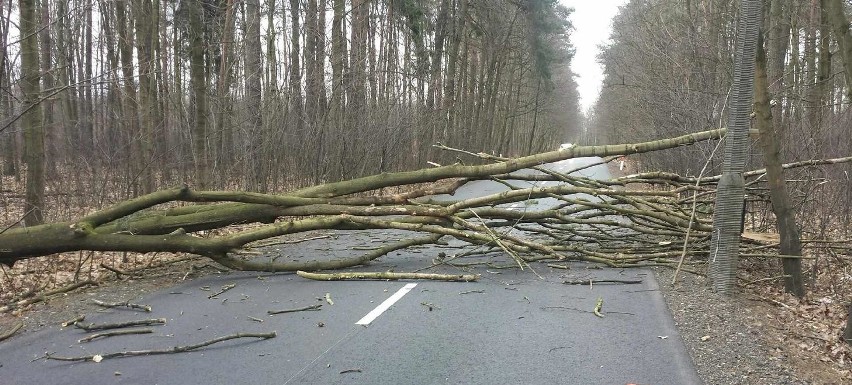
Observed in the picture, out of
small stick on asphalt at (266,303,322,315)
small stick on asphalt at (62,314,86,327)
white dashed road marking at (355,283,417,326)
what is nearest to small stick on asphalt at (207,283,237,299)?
small stick on asphalt at (266,303,322,315)

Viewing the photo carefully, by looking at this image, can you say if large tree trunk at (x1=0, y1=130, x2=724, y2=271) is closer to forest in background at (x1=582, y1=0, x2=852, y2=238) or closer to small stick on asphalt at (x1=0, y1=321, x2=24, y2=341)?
small stick on asphalt at (x1=0, y1=321, x2=24, y2=341)

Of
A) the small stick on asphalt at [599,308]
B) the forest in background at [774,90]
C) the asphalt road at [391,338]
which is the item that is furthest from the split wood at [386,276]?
the forest in background at [774,90]

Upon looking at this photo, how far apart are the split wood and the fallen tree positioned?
1.09 ft

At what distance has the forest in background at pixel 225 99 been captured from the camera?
45.1ft

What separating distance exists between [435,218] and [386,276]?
139 centimetres

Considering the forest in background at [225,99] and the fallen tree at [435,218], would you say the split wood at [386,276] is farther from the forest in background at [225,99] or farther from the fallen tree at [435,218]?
the forest in background at [225,99]

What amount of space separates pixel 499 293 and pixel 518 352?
2288 mm

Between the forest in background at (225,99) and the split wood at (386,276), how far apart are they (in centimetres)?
407

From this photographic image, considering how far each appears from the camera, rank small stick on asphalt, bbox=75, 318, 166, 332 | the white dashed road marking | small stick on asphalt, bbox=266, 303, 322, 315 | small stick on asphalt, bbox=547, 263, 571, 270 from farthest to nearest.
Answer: small stick on asphalt, bbox=547, 263, 571, 270
small stick on asphalt, bbox=266, 303, 322, 315
the white dashed road marking
small stick on asphalt, bbox=75, 318, 166, 332

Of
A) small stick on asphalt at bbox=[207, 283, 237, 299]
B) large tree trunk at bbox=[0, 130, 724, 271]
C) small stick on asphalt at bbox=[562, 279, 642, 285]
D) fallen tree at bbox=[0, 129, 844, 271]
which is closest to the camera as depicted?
small stick on asphalt at bbox=[207, 283, 237, 299]

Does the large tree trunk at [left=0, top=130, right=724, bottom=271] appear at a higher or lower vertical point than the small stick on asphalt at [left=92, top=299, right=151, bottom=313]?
higher

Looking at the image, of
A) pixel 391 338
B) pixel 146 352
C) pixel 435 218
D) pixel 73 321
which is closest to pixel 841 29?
pixel 435 218

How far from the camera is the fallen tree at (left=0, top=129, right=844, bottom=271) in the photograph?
854cm

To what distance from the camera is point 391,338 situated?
584cm
